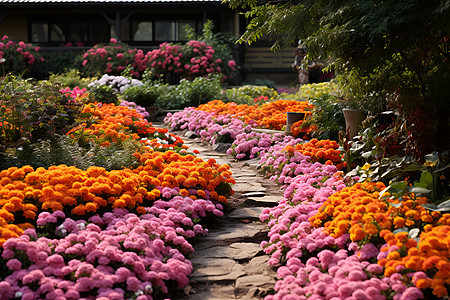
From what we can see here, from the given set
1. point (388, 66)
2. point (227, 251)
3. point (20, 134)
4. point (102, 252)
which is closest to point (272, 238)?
point (227, 251)

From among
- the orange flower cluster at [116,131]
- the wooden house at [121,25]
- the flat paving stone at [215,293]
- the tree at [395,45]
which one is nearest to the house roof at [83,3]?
the wooden house at [121,25]

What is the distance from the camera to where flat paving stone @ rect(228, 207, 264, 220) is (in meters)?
4.89

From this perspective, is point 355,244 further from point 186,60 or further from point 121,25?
point 121,25

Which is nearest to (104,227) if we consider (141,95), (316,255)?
(316,255)

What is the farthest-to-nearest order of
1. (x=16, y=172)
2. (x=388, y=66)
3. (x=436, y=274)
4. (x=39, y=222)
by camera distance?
(x=388, y=66), (x=16, y=172), (x=39, y=222), (x=436, y=274)

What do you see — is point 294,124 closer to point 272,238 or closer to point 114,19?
point 272,238

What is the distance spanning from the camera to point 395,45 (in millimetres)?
4184

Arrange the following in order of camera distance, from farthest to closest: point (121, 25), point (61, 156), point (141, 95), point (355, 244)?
point (121, 25) < point (141, 95) < point (61, 156) < point (355, 244)

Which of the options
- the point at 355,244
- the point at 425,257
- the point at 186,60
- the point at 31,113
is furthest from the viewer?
the point at 186,60

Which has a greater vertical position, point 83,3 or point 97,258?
point 83,3

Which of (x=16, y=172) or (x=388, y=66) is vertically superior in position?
(x=388, y=66)

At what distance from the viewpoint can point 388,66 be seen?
491cm

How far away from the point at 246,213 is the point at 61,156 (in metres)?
2.02

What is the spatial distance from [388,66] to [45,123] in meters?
3.98
